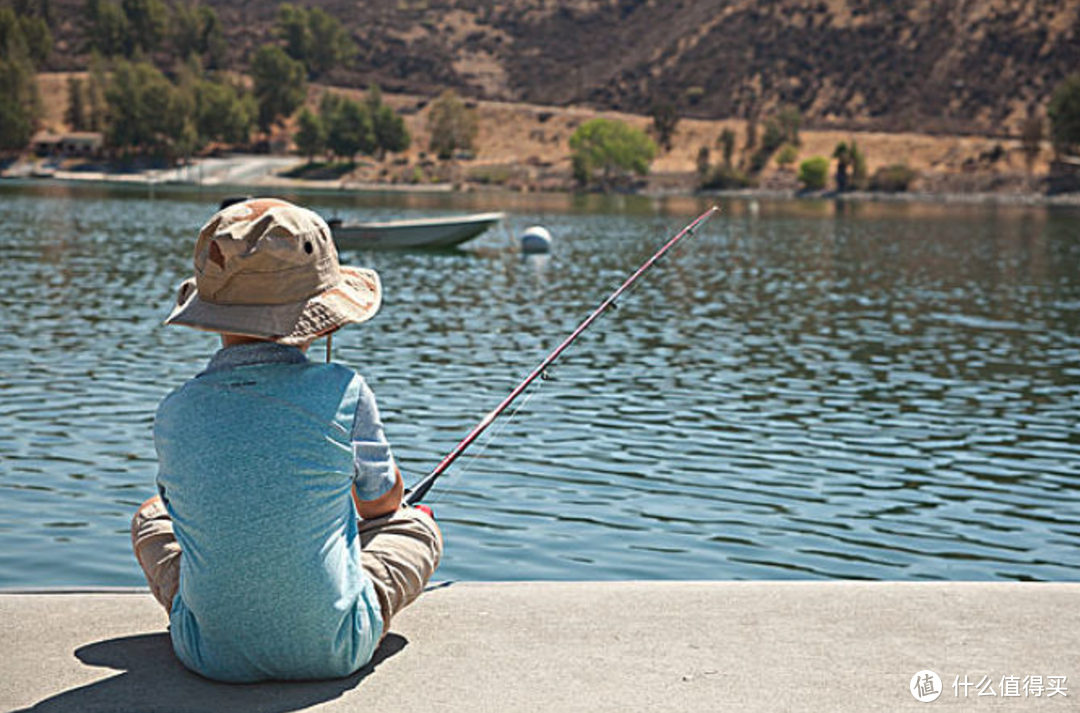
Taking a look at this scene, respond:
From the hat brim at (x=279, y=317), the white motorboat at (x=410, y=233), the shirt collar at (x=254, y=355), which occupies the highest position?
the hat brim at (x=279, y=317)

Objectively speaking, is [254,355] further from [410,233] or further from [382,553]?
[410,233]

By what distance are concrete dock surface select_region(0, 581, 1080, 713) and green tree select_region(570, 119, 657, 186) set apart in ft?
420

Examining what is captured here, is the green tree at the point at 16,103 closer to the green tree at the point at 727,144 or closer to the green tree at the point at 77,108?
the green tree at the point at 77,108

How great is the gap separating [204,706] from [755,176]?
134 meters

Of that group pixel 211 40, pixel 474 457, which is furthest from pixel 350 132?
pixel 474 457

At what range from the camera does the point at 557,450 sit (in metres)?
11.5

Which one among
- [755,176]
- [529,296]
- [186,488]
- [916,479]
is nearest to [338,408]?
[186,488]

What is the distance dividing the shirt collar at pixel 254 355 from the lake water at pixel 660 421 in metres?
4.19

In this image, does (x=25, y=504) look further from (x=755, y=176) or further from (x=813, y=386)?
(x=755, y=176)

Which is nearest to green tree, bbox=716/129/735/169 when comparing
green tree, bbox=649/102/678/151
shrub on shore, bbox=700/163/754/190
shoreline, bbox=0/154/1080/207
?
shrub on shore, bbox=700/163/754/190

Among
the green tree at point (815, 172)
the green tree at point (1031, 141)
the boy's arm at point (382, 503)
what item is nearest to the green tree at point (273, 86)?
the green tree at point (815, 172)

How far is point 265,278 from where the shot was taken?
4035 millimetres

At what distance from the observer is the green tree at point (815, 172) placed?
12356 cm

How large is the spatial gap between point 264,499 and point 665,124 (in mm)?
149343
